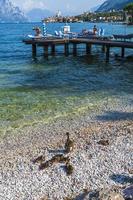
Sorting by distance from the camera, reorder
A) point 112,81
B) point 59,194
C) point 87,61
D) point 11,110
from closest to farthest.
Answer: point 59,194
point 11,110
point 112,81
point 87,61

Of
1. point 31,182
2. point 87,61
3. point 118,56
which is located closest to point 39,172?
point 31,182

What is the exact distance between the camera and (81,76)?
130 ft

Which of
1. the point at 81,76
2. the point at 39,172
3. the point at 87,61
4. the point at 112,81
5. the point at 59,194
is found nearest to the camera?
the point at 59,194

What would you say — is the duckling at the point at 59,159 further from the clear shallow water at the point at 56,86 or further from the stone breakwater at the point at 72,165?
the clear shallow water at the point at 56,86

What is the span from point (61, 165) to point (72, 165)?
1.40 ft

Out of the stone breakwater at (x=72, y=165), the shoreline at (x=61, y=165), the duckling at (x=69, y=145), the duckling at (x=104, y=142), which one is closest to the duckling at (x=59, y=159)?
the stone breakwater at (x=72, y=165)

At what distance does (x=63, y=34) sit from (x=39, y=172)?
44270mm

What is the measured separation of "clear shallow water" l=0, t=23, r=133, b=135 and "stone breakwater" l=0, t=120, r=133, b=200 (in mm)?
3400

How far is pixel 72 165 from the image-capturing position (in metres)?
15.9

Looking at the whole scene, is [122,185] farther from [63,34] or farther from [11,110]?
[63,34]

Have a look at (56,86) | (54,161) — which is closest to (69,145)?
(54,161)

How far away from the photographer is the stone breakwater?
547 inches

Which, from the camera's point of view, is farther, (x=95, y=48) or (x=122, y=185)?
(x=95, y=48)

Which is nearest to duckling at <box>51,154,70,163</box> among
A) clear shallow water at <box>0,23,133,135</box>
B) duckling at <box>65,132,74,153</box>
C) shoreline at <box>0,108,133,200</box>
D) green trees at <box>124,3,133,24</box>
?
shoreline at <box>0,108,133,200</box>
